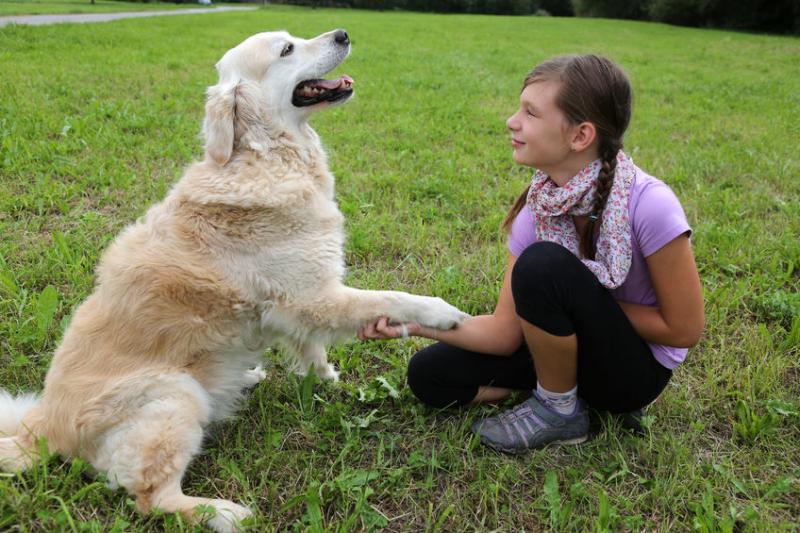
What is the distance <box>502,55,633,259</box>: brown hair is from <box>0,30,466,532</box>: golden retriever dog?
2.76 feet

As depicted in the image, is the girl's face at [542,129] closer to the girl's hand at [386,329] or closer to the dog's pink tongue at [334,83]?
the girl's hand at [386,329]

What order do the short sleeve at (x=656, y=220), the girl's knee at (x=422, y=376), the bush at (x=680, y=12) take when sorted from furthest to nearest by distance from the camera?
the bush at (x=680, y=12) → the girl's knee at (x=422, y=376) → the short sleeve at (x=656, y=220)

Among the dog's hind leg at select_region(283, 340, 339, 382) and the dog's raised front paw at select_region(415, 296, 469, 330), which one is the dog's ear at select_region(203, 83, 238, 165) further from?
the dog's raised front paw at select_region(415, 296, 469, 330)

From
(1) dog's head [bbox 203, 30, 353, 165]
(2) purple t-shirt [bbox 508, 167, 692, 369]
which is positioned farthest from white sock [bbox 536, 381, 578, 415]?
(1) dog's head [bbox 203, 30, 353, 165]

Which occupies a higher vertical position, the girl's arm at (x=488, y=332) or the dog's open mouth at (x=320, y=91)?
the dog's open mouth at (x=320, y=91)

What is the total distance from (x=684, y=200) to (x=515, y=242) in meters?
3.10

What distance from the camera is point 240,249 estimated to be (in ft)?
7.66

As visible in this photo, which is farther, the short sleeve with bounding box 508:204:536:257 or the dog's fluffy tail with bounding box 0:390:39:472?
the short sleeve with bounding box 508:204:536:257

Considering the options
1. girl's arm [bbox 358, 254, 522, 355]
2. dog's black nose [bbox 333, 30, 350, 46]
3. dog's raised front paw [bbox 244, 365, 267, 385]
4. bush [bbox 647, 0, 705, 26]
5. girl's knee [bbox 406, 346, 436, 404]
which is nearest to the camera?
girl's arm [bbox 358, 254, 522, 355]

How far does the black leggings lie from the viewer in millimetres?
2023

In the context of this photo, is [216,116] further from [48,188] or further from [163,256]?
[48,188]

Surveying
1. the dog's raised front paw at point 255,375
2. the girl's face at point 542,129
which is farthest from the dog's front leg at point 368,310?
the girl's face at point 542,129

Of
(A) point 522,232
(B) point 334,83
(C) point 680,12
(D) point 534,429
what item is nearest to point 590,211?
(A) point 522,232

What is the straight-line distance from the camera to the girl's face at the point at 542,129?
2.06 metres
